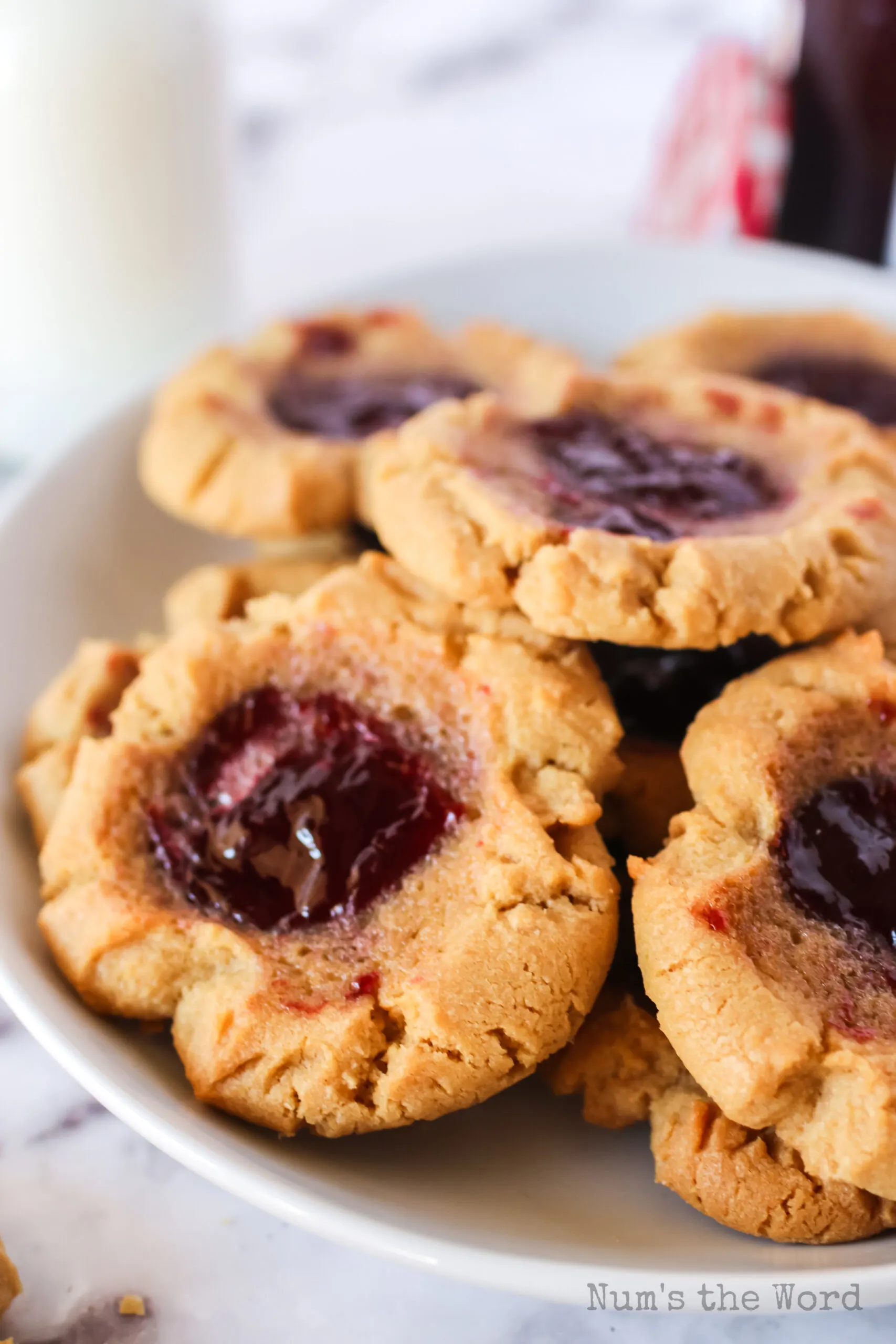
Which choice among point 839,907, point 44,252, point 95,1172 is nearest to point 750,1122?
point 839,907

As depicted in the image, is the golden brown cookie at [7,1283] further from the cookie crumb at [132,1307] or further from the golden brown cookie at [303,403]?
the golden brown cookie at [303,403]

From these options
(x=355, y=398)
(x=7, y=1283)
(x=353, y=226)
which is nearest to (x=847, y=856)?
(x=7, y=1283)

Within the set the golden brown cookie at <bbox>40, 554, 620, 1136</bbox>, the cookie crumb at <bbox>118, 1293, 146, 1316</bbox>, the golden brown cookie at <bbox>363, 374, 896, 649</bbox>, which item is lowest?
the cookie crumb at <bbox>118, 1293, 146, 1316</bbox>

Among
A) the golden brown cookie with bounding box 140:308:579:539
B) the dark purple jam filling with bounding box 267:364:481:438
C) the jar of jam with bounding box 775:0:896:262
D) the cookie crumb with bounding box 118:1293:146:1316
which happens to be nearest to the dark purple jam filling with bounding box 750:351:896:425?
the golden brown cookie with bounding box 140:308:579:539

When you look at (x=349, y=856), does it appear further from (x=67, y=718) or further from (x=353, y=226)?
(x=353, y=226)

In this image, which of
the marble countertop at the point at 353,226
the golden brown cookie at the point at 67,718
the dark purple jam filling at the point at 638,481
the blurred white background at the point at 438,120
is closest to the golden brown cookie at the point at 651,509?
the dark purple jam filling at the point at 638,481

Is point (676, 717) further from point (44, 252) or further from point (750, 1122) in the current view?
point (44, 252)

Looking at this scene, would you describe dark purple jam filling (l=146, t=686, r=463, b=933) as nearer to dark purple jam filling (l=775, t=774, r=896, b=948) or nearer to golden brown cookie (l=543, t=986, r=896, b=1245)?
golden brown cookie (l=543, t=986, r=896, b=1245)
